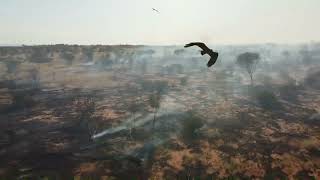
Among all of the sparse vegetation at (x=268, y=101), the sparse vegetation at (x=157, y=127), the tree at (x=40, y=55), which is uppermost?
the tree at (x=40, y=55)

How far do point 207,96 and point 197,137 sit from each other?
20.5 metres

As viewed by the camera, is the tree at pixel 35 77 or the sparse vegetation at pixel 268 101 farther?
the tree at pixel 35 77

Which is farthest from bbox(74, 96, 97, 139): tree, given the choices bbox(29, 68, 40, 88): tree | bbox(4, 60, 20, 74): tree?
bbox(4, 60, 20, 74): tree

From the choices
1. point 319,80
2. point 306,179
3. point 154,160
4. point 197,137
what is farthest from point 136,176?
point 319,80

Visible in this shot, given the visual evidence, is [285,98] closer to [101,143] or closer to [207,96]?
[207,96]

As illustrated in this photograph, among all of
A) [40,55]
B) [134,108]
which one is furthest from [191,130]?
[40,55]

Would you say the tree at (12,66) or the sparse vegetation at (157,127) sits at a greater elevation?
the tree at (12,66)

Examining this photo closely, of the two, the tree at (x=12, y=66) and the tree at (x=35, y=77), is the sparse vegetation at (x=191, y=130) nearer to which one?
the tree at (x=35, y=77)

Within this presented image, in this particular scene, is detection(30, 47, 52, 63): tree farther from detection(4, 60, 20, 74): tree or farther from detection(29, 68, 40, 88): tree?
detection(29, 68, 40, 88): tree

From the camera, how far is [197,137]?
32938 millimetres

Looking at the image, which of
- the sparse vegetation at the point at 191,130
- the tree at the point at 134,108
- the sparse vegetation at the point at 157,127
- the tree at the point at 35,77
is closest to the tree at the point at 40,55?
the tree at the point at 35,77

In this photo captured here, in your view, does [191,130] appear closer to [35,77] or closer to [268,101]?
[268,101]

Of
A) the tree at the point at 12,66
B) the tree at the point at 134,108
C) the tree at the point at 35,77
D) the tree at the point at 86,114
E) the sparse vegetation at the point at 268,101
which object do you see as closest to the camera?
the tree at the point at 86,114

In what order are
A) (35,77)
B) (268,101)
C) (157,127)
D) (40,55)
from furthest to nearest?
(40,55), (35,77), (268,101), (157,127)
